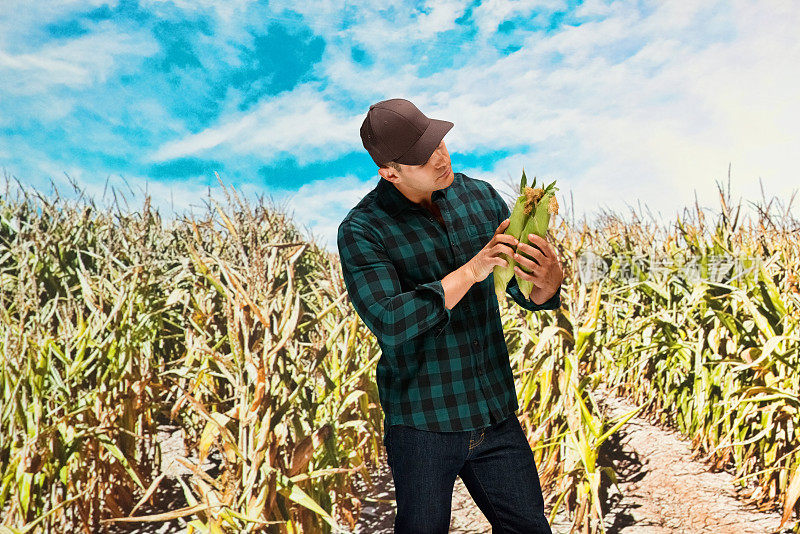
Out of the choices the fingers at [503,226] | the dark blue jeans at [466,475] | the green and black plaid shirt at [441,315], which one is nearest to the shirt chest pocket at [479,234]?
the green and black plaid shirt at [441,315]

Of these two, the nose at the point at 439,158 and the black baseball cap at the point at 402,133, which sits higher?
the black baseball cap at the point at 402,133

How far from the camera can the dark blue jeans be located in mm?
1037

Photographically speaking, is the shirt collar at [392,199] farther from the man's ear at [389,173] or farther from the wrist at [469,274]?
the wrist at [469,274]

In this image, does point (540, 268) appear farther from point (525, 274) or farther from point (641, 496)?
point (641, 496)

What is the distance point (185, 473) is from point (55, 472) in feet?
1.26

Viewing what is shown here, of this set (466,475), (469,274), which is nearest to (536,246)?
(469,274)

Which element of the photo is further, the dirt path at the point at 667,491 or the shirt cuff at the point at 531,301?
the dirt path at the point at 667,491

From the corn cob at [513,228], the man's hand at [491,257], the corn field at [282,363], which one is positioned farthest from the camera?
the corn field at [282,363]

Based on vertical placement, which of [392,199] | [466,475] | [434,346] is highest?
[392,199]

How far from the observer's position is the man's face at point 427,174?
1.03 metres

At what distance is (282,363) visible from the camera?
1781 mm

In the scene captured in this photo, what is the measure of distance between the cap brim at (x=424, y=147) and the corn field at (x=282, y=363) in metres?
0.81

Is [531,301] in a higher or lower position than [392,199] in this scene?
lower

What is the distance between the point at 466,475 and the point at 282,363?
2.74ft
